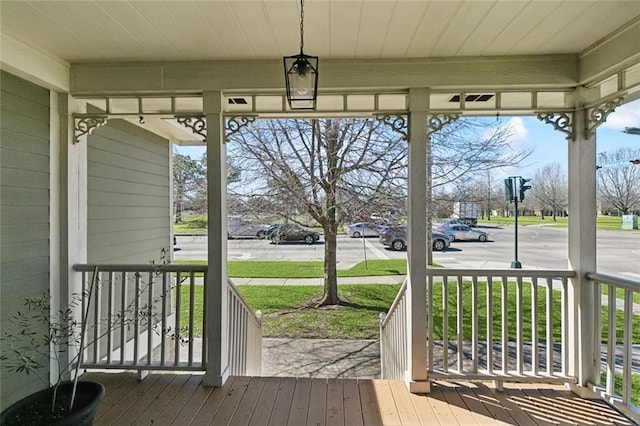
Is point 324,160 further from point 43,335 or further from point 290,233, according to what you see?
point 43,335

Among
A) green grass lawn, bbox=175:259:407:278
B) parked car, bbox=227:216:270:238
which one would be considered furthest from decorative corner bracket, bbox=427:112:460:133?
green grass lawn, bbox=175:259:407:278

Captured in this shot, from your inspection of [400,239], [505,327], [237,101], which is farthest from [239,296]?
[400,239]

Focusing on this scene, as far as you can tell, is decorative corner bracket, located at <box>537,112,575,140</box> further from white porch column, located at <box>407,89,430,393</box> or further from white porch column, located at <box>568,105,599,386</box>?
white porch column, located at <box>407,89,430,393</box>

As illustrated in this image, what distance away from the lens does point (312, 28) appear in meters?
2.22

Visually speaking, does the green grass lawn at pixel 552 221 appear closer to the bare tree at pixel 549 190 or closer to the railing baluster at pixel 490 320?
the bare tree at pixel 549 190

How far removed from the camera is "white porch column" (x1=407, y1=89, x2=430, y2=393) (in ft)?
8.93

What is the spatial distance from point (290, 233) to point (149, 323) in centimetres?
449

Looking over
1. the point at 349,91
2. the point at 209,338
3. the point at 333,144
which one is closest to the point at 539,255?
the point at 333,144

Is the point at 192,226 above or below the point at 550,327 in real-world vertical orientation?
above

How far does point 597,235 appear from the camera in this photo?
2676mm

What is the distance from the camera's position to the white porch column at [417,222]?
2721mm

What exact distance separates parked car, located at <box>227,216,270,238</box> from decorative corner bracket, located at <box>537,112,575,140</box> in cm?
524

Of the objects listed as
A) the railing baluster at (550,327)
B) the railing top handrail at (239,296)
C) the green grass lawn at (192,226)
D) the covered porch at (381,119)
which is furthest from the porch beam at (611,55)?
the green grass lawn at (192,226)

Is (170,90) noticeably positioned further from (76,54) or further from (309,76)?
(309,76)
